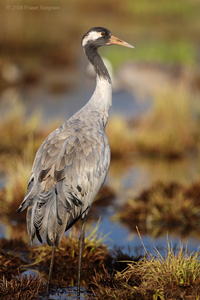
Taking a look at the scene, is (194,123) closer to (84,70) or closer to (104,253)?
(104,253)

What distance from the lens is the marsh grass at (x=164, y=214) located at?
694 centimetres

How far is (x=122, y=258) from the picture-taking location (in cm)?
563

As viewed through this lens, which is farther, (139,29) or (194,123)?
(139,29)

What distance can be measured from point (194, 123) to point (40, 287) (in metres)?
6.69

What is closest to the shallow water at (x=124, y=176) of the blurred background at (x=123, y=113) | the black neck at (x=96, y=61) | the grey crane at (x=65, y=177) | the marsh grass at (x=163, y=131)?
the blurred background at (x=123, y=113)

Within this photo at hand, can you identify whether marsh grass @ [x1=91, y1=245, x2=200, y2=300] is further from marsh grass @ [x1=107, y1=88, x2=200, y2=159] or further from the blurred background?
marsh grass @ [x1=107, y1=88, x2=200, y2=159]

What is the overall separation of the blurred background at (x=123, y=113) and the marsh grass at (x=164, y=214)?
1cm

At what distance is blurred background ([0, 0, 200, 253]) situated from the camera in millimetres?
7129

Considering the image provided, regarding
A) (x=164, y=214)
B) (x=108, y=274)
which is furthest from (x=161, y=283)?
(x=164, y=214)

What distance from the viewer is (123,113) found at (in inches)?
517

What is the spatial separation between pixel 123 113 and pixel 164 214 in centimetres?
627

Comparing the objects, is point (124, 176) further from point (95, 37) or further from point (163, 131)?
point (95, 37)

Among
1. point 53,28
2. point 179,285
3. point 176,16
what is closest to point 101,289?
point 179,285

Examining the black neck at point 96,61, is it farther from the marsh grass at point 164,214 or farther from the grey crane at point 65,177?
the marsh grass at point 164,214
